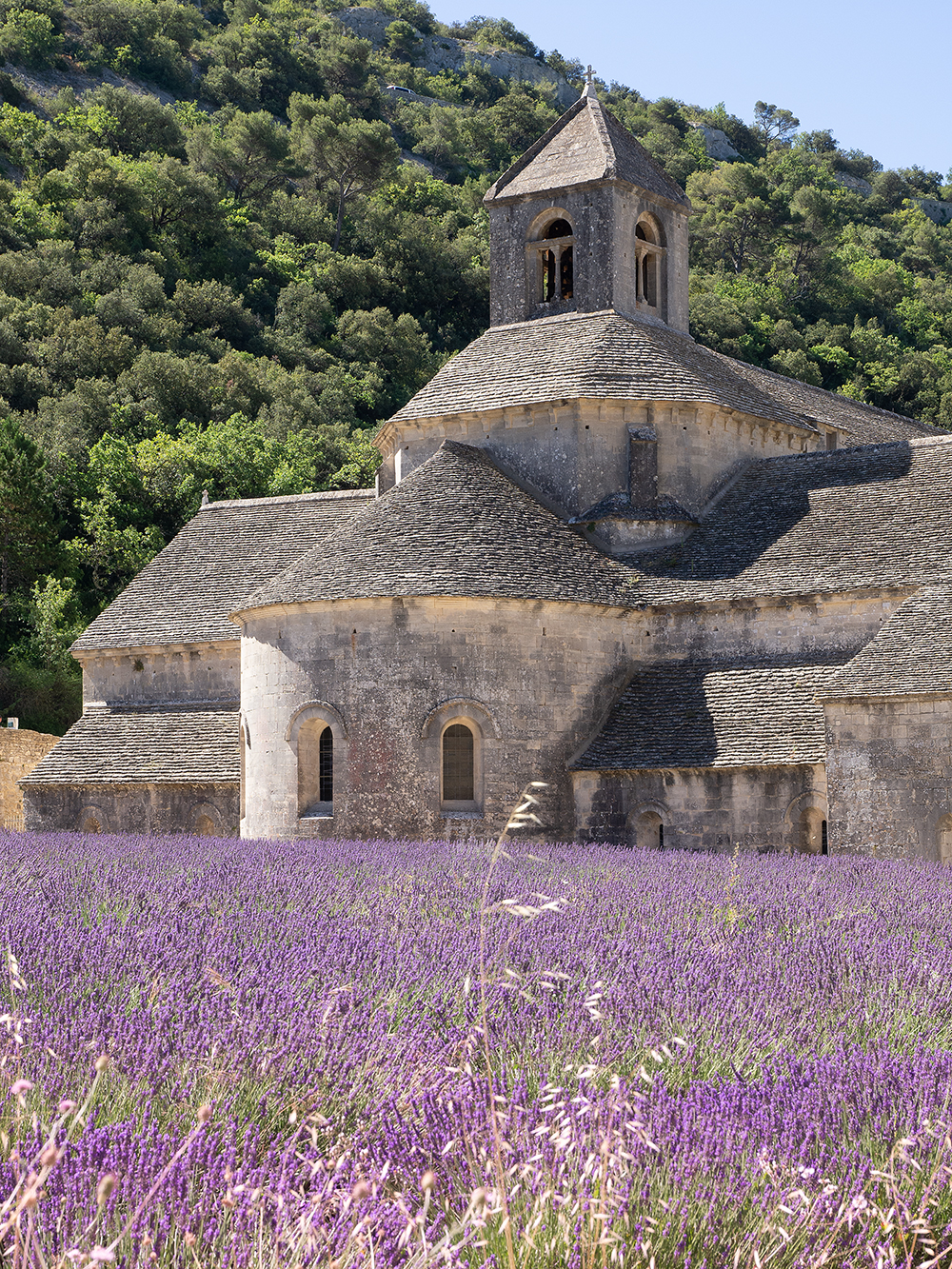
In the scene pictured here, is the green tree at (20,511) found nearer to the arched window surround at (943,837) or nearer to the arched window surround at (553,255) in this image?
the arched window surround at (553,255)

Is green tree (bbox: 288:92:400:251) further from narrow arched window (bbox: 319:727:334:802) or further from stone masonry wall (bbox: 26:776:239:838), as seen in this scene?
narrow arched window (bbox: 319:727:334:802)

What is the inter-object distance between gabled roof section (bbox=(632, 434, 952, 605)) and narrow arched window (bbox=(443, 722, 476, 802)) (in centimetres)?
413

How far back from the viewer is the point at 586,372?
26047mm

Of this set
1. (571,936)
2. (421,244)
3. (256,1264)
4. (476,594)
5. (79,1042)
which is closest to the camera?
(256,1264)

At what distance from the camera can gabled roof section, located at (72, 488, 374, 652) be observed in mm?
29438

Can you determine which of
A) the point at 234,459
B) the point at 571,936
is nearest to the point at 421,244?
the point at 234,459

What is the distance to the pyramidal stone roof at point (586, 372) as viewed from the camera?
2600 centimetres

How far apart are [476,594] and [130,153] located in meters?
71.9

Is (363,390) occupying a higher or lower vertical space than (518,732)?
higher

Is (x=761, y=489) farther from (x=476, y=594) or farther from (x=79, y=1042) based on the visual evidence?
(x=79, y=1042)

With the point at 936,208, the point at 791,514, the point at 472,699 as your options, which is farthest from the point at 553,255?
the point at 936,208

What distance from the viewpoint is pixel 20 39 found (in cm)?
9725

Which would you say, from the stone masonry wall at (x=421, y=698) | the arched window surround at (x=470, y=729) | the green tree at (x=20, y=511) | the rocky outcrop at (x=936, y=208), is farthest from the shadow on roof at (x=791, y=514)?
the rocky outcrop at (x=936, y=208)

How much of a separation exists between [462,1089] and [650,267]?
27022mm
